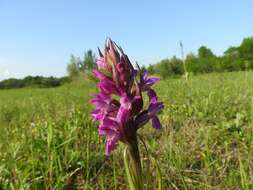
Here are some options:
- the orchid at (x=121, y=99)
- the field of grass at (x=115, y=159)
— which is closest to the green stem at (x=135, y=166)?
the orchid at (x=121, y=99)

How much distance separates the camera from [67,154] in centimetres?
195

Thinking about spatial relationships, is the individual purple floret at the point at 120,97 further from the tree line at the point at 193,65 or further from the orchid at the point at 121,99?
the tree line at the point at 193,65

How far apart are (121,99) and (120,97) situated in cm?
4

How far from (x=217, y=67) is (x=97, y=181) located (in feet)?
31.5

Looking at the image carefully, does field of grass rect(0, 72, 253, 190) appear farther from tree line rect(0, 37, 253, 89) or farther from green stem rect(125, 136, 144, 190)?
tree line rect(0, 37, 253, 89)

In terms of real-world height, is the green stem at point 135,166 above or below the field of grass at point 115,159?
above

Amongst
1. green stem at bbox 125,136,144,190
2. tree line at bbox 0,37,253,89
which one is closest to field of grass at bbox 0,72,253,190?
green stem at bbox 125,136,144,190

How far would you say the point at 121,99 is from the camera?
84 cm

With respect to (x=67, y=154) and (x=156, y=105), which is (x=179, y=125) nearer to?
(x=67, y=154)

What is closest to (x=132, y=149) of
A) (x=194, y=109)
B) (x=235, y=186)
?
(x=235, y=186)

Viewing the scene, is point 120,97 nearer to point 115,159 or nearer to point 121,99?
point 121,99

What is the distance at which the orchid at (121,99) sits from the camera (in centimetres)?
84

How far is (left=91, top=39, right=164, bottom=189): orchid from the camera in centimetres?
84

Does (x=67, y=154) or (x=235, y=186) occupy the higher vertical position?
(x=67, y=154)
